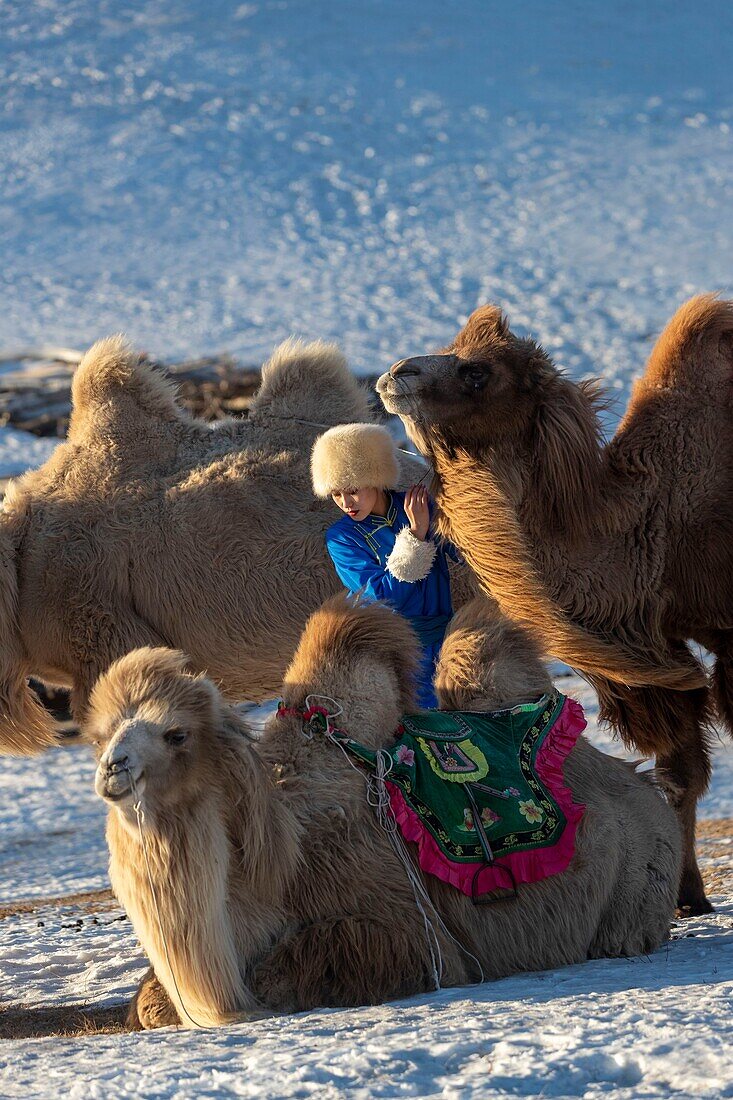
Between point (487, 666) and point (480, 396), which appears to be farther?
point (480, 396)

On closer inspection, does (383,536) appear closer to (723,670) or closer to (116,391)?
(723,670)

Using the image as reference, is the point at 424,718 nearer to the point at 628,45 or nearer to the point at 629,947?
the point at 629,947

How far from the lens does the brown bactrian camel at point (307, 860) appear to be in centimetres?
371

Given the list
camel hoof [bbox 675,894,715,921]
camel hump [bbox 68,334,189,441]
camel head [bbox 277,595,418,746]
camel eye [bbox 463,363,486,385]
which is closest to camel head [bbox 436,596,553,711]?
camel head [bbox 277,595,418,746]

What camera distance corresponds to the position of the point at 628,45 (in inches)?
1154

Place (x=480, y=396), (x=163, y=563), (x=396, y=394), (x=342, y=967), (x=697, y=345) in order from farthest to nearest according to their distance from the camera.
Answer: (x=163, y=563) < (x=697, y=345) < (x=480, y=396) < (x=396, y=394) < (x=342, y=967)

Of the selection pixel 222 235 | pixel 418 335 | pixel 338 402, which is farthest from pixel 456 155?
pixel 338 402

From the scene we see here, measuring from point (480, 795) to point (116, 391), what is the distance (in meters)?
3.81

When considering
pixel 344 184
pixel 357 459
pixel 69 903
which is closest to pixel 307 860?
pixel 357 459

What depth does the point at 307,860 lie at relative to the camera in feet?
13.2

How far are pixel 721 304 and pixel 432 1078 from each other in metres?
3.56

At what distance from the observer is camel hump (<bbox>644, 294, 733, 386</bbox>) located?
548 centimetres

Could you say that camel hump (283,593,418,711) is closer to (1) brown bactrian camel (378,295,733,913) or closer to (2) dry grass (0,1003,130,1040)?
(1) brown bactrian camel (378,295,733,913)

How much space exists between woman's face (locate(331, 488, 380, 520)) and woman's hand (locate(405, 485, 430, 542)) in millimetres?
150
